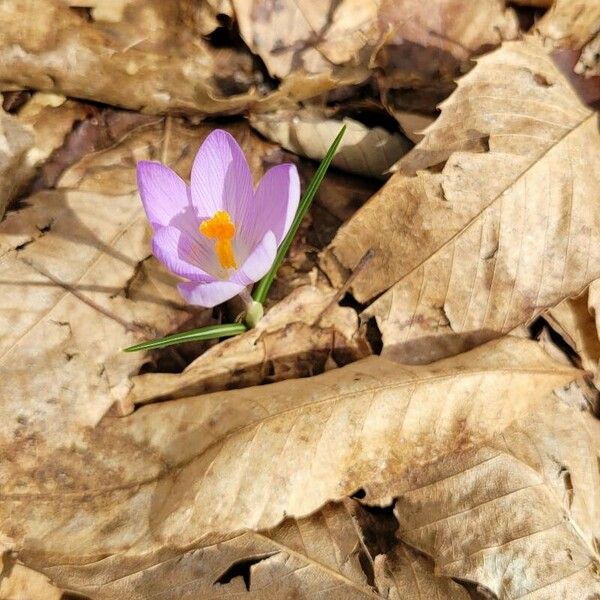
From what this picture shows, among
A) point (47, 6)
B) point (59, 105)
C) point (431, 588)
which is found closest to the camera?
point (431, 588)

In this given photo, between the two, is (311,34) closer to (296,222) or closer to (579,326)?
(296,222)

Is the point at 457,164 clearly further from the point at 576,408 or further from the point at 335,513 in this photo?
the point at 335,513

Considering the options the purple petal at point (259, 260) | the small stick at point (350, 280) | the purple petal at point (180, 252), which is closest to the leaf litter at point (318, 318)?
the small stick at point (350, 280)

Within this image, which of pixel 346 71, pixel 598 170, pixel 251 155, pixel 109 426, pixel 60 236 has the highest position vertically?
pixel 598 170

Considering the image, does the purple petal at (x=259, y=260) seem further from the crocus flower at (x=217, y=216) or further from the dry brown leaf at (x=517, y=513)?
the dry brown leaf at (x=517, y=513)

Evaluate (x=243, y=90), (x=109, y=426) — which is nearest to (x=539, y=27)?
(x=243, y=90)

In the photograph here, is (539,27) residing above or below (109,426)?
above
